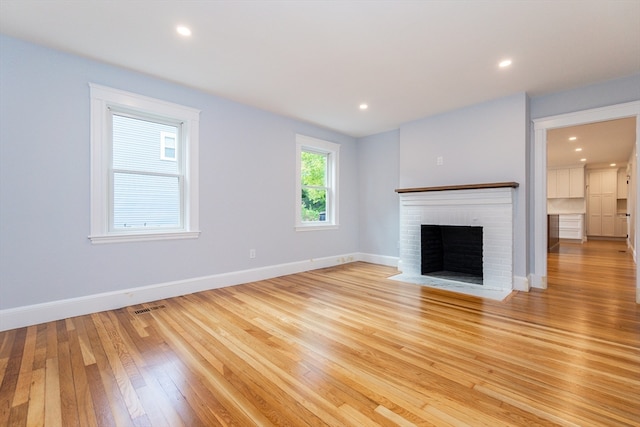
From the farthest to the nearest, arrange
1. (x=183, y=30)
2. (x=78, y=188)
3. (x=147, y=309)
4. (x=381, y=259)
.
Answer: (x=381, y=259) < (x=147, y=309) < (x=78, y=188) < (x=183, y=30)

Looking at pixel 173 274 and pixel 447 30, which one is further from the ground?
pixel 447 30

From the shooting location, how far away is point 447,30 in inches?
89.8

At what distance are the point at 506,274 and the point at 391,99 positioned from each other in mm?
2689

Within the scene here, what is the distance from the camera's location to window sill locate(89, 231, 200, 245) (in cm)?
281

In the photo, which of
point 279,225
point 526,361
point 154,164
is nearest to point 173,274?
point 154,164

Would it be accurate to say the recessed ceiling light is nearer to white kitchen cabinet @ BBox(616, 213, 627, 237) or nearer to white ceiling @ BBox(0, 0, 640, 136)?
white ceiling @ BBox(0, 0, 640, 136)

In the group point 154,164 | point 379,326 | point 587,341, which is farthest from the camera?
point 154,164

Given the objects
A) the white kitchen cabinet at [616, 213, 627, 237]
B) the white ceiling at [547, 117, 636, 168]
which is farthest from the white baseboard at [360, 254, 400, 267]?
the white kitchen cabinet at [616, 213, 627, 237]

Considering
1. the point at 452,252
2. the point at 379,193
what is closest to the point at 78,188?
the point at 379,193

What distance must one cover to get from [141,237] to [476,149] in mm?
4380

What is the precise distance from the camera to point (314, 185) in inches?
199

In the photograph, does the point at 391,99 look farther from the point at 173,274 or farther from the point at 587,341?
the point at 173,274

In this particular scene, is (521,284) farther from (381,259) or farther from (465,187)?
(381,259)

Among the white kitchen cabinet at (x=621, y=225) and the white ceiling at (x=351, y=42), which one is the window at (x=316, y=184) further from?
the white kitchen cabinet at (x=621, y=225)
